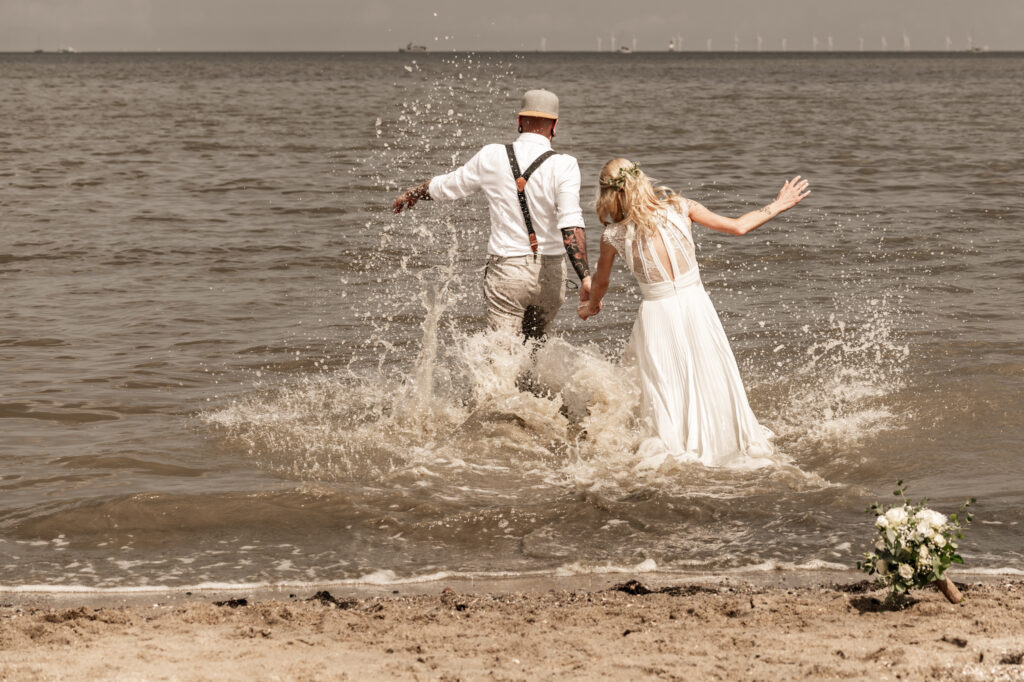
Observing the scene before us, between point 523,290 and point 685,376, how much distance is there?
117 cm

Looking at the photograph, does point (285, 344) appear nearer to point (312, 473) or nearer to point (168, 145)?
point (312, 473)

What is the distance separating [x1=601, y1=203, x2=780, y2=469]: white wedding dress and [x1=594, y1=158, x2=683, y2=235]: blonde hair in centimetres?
13

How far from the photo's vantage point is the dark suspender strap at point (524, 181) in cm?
687

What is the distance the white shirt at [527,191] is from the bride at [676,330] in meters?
0.33

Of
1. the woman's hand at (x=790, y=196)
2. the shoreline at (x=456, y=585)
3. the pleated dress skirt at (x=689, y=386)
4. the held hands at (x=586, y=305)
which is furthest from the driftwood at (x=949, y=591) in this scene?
the held hands at (x=586, y=305)

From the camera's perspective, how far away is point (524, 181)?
6855 mm

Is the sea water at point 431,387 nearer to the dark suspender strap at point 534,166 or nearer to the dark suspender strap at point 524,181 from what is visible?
the dark suspender strap at point 524,181

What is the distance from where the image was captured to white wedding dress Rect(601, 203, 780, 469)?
6.63 m

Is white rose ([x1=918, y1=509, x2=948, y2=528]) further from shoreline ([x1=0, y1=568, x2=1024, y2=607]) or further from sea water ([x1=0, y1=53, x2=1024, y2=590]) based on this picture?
sea water ([x1=0, y1=53, x2=1024, y2=590])

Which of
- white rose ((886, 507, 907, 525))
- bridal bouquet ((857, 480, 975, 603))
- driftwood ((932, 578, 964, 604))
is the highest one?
white rose ((886, 507, 907, 525))

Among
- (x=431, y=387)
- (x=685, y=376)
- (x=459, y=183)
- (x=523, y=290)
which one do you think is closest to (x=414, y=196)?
(x=459, y=183)

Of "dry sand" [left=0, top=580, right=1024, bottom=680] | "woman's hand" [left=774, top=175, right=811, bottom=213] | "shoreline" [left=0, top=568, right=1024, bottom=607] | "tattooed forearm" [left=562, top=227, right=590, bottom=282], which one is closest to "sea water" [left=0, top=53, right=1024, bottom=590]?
"shoreline" [left=0, top=568, right=1024, bottom=607]

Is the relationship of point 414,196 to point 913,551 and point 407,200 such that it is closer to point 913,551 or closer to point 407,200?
point 407,200

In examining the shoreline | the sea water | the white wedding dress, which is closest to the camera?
the shoreline
